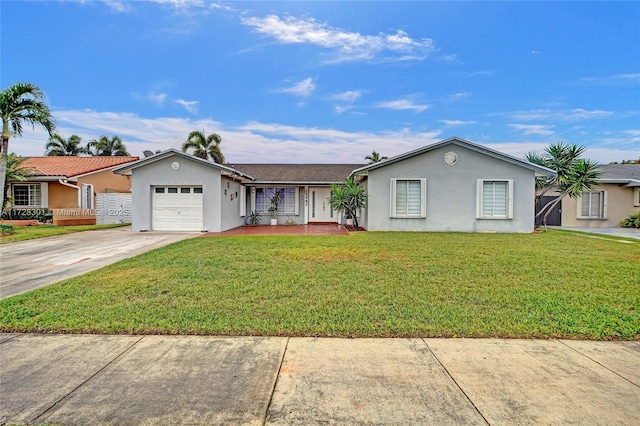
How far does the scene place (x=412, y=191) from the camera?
52.3 ft

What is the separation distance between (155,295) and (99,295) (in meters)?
0.94

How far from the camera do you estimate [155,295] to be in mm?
5719

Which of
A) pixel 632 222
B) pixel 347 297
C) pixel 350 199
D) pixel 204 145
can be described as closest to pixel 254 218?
pixel 350 199

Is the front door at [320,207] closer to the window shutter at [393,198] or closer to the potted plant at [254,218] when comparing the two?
the potted plant at [254,218]

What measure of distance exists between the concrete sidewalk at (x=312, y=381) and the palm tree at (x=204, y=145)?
28111mm

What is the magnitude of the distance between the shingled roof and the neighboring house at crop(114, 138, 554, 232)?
4575 millimetres

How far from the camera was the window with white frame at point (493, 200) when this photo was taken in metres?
15.7

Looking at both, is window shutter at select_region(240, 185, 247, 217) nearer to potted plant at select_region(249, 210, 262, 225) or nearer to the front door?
potted plant at select_region(249, 210, 262, 225)

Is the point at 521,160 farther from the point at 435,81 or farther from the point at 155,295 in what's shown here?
the point at 155,295

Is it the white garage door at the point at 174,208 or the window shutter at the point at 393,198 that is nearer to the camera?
the window shutter at the point at 393,198

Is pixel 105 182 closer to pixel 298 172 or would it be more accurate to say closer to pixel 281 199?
pixel 281 199

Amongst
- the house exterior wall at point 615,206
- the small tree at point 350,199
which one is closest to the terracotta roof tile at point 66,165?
the small tree at point 350,199

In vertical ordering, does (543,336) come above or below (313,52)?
below

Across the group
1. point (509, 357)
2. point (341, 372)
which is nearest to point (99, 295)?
point (341, 372)
